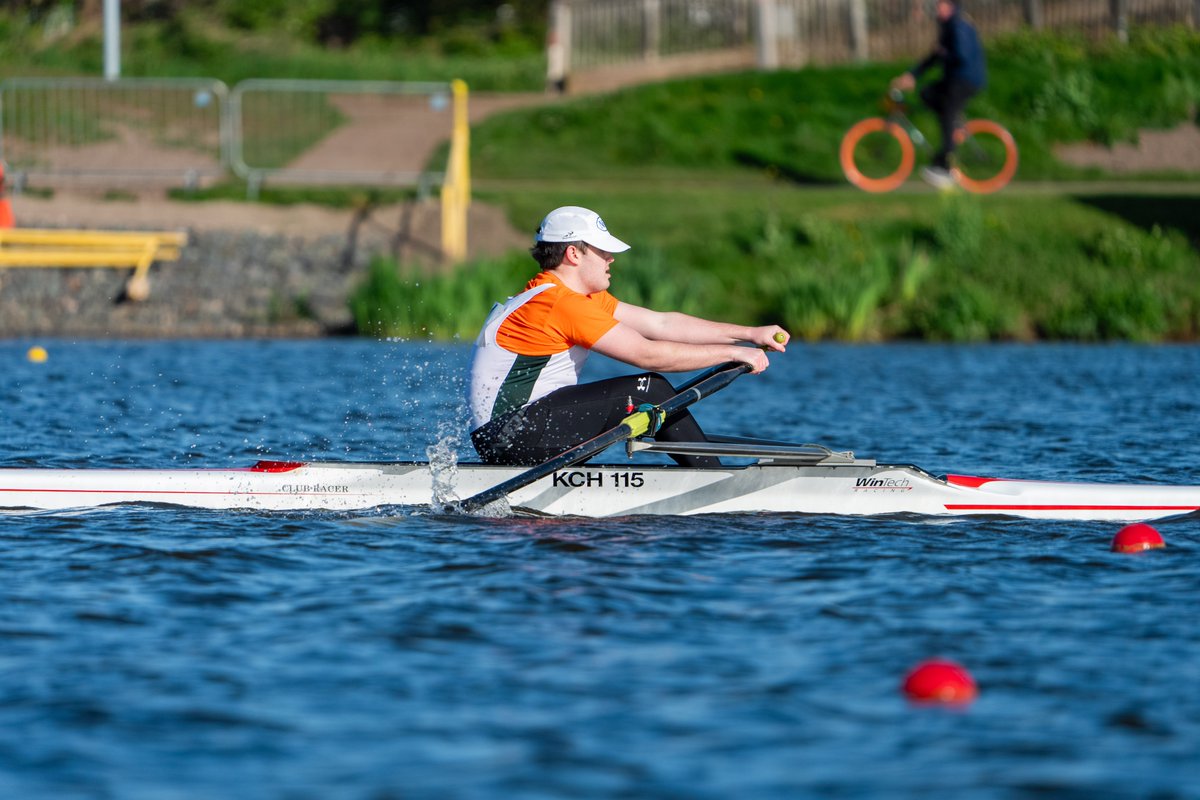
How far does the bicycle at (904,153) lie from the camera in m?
23.1

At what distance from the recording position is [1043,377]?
17500 millimetres

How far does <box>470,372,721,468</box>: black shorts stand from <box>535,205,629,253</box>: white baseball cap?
71cm

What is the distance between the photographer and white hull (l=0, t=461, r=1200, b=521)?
9172 millimetres

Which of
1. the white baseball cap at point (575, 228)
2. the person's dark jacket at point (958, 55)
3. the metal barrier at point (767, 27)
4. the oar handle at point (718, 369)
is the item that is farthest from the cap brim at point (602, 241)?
the metal barrier at point (767, 27)

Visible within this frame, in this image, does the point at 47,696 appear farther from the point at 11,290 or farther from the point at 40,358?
the point at 11,290

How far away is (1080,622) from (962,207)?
15583 millimetres

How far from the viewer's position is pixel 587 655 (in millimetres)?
6422

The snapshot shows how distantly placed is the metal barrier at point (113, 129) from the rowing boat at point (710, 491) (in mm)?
13725

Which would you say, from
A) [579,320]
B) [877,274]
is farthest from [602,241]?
[877,274]

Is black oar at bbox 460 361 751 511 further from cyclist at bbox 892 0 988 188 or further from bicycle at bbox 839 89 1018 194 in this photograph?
bicycle at bbox 839 89 1018 194

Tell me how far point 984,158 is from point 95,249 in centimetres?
1100

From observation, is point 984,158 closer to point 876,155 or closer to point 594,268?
point 876,155

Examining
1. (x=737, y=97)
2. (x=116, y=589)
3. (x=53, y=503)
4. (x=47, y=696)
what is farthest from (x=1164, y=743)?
(x=737, y=97)

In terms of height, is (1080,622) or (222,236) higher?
(222,236)
